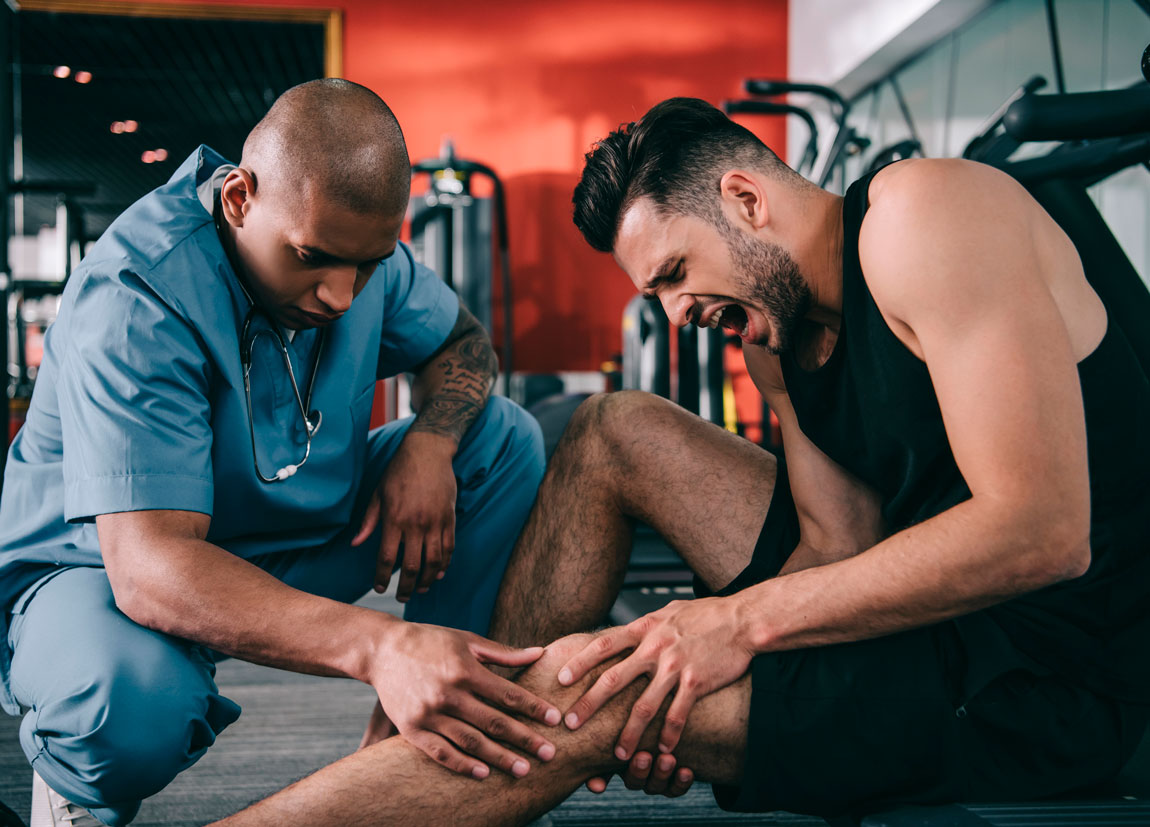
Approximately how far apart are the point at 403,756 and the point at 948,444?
662mm

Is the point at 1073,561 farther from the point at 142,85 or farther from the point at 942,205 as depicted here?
the point at 142,85

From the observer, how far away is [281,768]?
1543 mm

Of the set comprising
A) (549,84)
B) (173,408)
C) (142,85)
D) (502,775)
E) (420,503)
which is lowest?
(502,775)

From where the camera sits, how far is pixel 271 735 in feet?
5.62

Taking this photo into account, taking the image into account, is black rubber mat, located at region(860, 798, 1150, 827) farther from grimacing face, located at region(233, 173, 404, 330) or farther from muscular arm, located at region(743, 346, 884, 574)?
grimacing face, located at region(233, 173, 404, 330)

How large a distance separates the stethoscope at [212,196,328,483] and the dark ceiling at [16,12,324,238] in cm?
402

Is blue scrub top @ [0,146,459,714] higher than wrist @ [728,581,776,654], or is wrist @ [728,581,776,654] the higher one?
blue scrub top @ [0,146,459,714]

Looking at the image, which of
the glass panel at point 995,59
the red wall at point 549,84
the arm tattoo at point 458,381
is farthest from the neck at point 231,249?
the red wall at point 549,84

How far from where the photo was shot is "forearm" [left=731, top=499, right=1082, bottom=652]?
0.85 meters

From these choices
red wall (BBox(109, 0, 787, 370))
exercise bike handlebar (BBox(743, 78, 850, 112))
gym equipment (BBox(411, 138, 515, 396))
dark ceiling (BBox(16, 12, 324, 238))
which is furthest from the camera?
dark ceiling (BBox(16, 12, 324, 238))

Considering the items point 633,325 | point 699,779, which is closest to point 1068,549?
point 699,779

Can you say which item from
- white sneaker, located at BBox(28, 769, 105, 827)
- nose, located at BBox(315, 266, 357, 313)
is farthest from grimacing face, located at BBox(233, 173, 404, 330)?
white sneaker, located at BBox(28, 769, 105, 827)

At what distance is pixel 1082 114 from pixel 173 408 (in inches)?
41.3

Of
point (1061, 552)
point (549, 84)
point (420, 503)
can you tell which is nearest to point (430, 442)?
point (420, 503)
